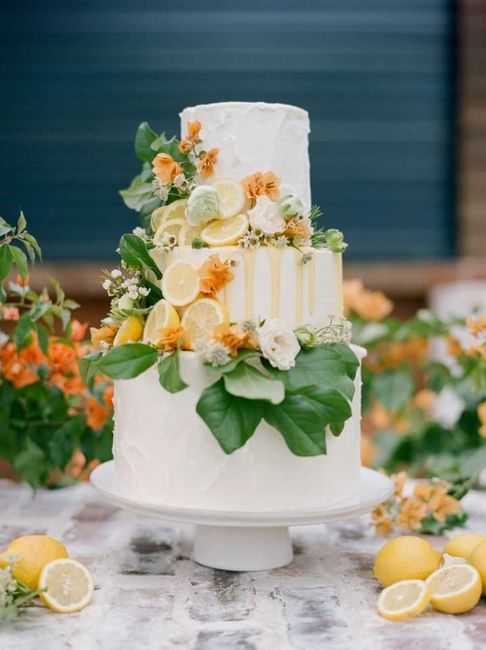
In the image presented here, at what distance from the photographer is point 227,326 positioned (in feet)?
5.16

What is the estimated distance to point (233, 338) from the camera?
156 centimetres

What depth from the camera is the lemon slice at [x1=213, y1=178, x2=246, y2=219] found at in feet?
5.61

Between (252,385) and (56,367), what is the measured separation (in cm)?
82

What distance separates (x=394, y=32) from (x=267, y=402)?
2.91 metres

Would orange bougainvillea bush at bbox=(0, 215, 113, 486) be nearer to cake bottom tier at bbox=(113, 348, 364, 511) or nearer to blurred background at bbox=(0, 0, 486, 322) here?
cake bottom tier at bbox=(113, 348, 364, 511)

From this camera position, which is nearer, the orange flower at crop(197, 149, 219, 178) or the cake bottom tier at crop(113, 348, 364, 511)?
the cake bottom tier at crop(113, 348, 364, 511)

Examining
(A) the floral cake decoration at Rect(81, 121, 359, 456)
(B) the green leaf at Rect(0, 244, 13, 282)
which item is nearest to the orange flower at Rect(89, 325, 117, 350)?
(A) the floral cake decoration at Rect(81, 121, 359, 456)

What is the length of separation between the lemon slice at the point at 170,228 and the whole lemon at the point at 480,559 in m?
0.81

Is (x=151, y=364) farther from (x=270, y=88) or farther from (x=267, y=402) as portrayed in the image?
(x=270, y=88)

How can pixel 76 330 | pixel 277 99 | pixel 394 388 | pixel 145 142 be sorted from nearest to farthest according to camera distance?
pixel 145 142 → pixel 76 330 → pixel 394 388 → pixel 277 99

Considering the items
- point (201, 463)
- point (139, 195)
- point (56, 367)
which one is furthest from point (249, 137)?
point (56, 367)

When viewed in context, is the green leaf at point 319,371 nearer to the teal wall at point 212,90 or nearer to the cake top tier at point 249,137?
the cake top tier at point 249,137

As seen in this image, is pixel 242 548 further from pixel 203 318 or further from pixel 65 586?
pixel 203 318

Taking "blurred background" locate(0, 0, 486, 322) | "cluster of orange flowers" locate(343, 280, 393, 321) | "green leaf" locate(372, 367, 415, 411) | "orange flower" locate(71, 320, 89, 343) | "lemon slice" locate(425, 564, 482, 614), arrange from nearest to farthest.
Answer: "lemon slice" locate(425, 564, 482, 614), "orange flower" locate(71, 320, 89, 343), "green leaf" locate(372, 367, 415, 411), "cluster of orange flowers" locate(343, 280, 393, 321), "blurred background" locate(0, 0, 486, 322)
